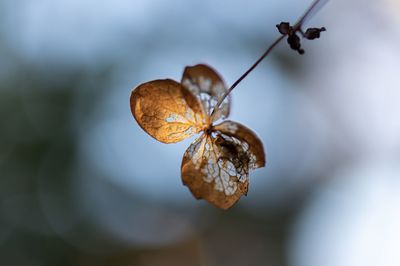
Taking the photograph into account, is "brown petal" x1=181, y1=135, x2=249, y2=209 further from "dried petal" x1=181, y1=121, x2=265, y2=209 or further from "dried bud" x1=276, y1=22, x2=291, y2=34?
"dried bud" x1=276, y1=22, x2=291, y2=34

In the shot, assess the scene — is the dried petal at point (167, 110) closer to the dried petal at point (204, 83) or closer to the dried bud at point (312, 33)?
the dried petal at point (204, 83)

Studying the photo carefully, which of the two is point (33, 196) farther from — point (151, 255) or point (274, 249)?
point (274, 249)

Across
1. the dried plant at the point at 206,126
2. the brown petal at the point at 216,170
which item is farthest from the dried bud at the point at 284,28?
the brown petal at the point at 216,170

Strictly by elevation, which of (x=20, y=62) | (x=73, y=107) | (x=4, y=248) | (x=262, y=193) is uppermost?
(x=20, y=62)

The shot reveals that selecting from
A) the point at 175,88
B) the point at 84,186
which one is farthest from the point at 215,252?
the point at 175,88

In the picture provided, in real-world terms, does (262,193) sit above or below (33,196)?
above

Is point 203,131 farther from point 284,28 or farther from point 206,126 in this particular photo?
point 284,28

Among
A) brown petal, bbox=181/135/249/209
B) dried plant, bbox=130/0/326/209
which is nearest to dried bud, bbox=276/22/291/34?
dried plant, bbox=130/0/326/209

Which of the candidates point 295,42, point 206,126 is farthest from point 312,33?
point 206,126
